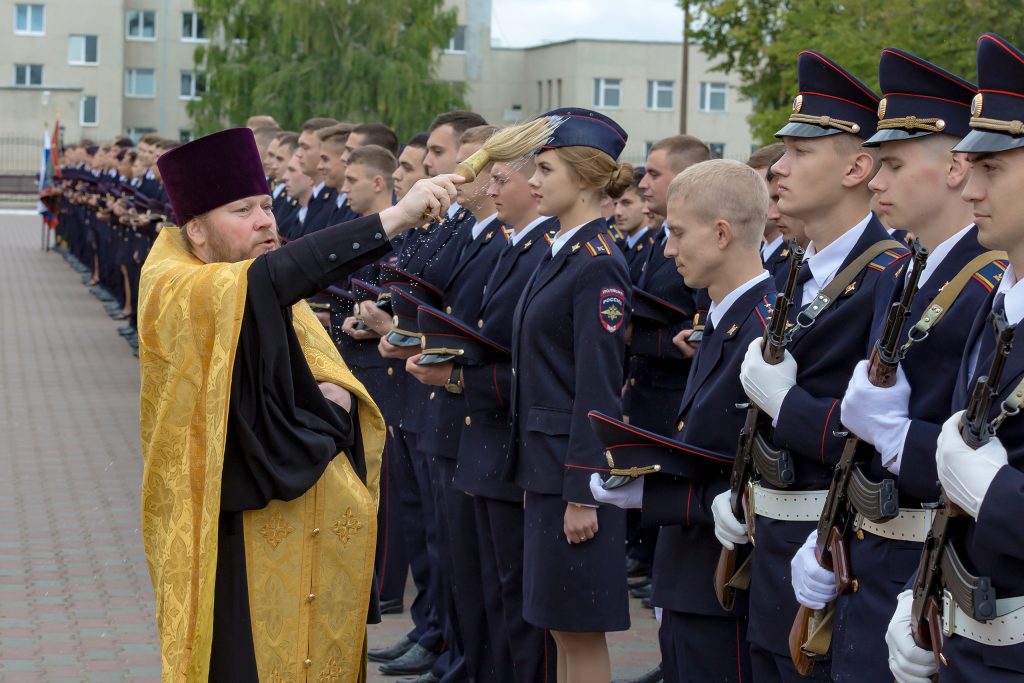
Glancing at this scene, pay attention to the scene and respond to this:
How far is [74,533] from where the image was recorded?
9.63m

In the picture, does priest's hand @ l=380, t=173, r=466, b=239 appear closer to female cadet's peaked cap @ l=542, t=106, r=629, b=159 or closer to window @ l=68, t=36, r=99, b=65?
female cadet's peaked cap @ l=542, t=106, r=629, b=159

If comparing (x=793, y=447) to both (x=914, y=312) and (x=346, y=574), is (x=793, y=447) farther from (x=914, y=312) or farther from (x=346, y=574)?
(x=346, y=574)

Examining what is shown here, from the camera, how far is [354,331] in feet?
26.1

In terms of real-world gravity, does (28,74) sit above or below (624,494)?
above

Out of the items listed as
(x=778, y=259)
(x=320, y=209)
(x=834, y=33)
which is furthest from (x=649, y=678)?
(x=834, y=33)

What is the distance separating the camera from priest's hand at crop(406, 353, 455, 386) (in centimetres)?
591

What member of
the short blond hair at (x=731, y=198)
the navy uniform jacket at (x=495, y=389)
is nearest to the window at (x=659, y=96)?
the navy uniform jacket at (x=495, y=389)

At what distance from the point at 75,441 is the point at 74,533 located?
3372 millimetres

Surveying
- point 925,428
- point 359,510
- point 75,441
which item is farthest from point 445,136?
point 75,441

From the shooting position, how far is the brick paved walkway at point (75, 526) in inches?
281

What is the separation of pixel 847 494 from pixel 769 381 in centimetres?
40

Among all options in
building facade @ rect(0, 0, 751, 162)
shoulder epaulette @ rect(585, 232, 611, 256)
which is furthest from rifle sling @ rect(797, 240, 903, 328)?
building facade @ rect(0, 0, 751, 162)

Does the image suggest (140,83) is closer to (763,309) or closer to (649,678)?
(649,678)

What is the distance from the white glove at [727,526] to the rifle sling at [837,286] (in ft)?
1.97
